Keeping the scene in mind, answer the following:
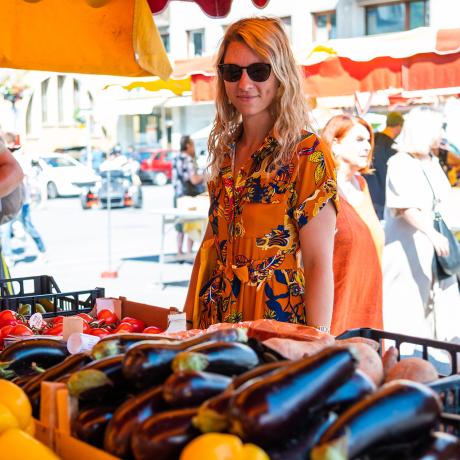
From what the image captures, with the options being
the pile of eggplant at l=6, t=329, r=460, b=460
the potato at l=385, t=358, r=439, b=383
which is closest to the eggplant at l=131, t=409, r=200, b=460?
the pile of eggplant at l=6, t=329, r=460, b=460

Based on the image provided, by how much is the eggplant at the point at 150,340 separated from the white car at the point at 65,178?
2682 cm

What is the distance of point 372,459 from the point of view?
4.77 feet

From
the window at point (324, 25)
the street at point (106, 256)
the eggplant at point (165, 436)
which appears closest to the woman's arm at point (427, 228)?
the street at point (106, 256)

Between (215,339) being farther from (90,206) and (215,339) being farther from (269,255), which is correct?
(90,206)

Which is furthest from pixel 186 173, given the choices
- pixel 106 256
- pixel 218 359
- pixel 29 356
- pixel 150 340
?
pixel 218 359

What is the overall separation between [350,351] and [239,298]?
1.42 meters

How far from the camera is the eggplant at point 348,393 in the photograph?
5.08 ft

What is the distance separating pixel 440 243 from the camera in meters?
6.23

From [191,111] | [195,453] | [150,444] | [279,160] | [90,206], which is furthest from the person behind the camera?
[191,111]

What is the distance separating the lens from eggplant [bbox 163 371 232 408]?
159 centimetres

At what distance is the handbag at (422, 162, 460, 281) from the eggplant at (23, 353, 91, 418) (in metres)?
4.67

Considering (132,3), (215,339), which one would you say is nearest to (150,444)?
(215,339)

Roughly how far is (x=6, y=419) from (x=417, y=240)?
16.4 ft

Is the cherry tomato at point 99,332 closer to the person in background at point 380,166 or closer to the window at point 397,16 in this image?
the person in background at point 380,166
